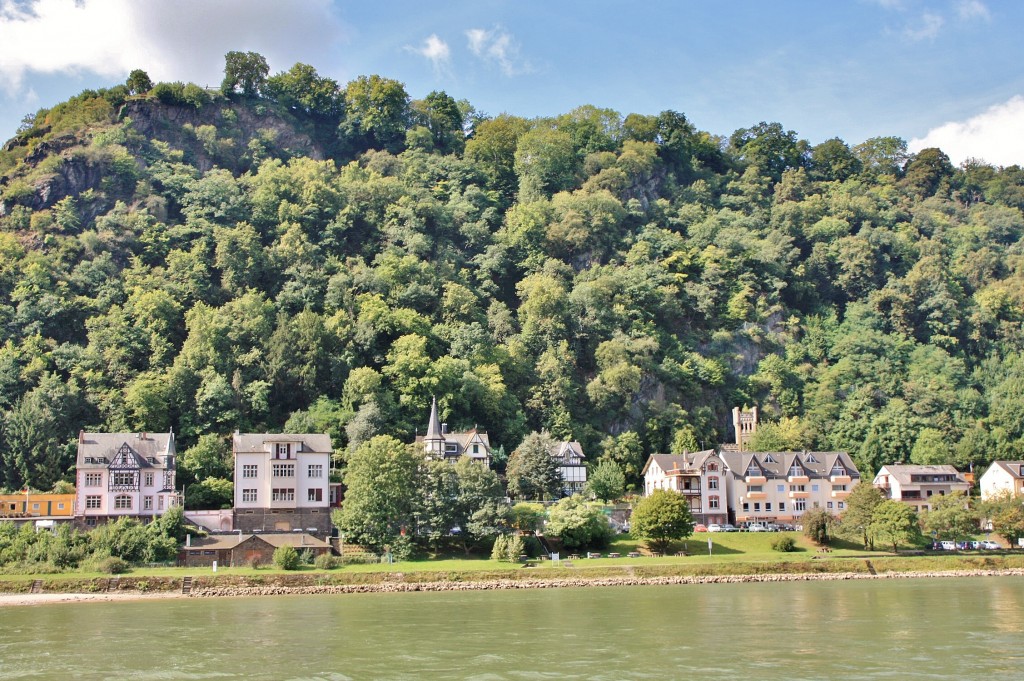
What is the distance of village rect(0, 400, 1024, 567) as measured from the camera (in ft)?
245

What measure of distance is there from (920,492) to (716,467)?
17.9 metres

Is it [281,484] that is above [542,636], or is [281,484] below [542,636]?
above

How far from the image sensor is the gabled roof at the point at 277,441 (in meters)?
78.6

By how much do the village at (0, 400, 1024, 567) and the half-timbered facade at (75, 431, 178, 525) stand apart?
0.23 feet

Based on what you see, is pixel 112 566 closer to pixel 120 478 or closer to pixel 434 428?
pixel 120 478

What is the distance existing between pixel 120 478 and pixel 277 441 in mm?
11057

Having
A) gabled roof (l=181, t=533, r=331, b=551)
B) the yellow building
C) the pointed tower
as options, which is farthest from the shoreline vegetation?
the pointed tower

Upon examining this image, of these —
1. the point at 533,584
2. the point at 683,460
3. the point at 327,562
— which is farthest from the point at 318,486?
the point at 683,460

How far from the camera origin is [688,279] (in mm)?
113562

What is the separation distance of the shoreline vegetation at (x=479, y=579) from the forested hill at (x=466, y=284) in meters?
21.1

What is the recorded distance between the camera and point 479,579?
210 ft

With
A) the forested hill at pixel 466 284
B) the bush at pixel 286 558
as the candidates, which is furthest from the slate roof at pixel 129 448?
the bush at pixel 286 558

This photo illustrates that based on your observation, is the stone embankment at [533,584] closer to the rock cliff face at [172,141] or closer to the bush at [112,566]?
the bush at [112,566]

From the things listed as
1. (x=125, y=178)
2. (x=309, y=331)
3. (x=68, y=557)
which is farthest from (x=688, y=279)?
(x=68, y=557)
